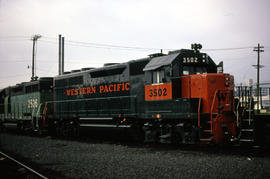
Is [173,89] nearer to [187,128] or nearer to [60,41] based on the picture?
[187,128]

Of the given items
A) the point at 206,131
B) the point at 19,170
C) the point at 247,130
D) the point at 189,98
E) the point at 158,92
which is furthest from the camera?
the point at 158,92

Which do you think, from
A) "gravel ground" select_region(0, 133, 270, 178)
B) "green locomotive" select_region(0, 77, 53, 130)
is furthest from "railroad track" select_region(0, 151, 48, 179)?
"green locomotive" select_region(0, 77, 53, 130)

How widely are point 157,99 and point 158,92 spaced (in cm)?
28

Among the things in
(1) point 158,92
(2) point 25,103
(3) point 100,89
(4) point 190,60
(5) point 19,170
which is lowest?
(5) point 19,170

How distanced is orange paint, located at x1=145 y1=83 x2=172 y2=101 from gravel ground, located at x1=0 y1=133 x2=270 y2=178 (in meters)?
1.93

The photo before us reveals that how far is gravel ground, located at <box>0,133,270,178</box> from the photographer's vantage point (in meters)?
7.05

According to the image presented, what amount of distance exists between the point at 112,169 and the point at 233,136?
14.9ft

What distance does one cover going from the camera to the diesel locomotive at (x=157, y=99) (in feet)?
33.8

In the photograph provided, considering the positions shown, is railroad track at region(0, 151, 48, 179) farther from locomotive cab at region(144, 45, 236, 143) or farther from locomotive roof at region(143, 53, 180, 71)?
locomotive roof at region(143, 53, 180, 71)

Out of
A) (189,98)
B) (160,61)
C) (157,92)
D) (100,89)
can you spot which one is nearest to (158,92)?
(157,92)

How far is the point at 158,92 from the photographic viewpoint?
38.1 feet

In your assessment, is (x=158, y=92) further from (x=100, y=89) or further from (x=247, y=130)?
(x=100, y=89)

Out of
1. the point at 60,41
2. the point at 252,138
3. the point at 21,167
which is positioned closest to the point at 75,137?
the point at 21,167

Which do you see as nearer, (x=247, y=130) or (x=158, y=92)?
(x=247, y=130)
